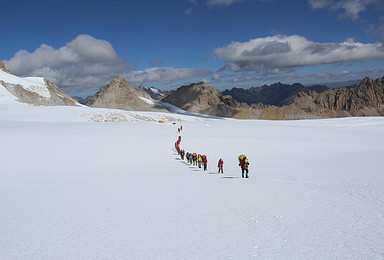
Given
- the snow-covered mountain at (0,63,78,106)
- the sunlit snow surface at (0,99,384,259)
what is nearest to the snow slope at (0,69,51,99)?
the snow-covered mountain at (0,63,78,106)

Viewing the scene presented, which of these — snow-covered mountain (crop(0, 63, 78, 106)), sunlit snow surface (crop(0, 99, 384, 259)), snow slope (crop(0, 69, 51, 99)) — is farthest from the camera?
snow slope (crop(0, 69, 51, 99))

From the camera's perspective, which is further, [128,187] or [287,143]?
[287,143]

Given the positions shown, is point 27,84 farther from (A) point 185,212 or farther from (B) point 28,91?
(A) point 185,212

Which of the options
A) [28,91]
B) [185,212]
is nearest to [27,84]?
[28,91]

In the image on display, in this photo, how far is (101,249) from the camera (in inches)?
213

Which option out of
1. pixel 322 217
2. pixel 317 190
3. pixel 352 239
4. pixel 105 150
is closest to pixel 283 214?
Answer: pixel 322 217

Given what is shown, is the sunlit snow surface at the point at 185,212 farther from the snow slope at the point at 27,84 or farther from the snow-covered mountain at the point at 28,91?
the snow slope at the point at 27,84

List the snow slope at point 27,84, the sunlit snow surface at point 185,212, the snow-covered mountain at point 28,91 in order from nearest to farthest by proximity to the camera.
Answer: the sunlit snow surface at point 185,212 < the snow-covered mountain at point 28,91 < the snow slope at point 27,84

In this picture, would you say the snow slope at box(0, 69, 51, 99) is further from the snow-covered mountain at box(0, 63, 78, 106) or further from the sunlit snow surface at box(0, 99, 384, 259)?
the sunlit snow surface at box(0, 99, 384, 259)

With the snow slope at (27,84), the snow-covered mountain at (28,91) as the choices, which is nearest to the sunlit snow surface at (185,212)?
the snow-covered mountain at (28,91)

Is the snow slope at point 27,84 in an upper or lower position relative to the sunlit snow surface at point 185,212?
upper

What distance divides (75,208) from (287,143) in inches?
831

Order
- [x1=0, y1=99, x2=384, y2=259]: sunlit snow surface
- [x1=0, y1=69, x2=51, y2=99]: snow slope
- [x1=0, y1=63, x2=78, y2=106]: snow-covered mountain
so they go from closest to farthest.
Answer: [x1=0, y1=99, x2=384, y2=259]: sunlit snow surface → [x1=0, y1=63, x2=78, y2=106]: snow-covered mountain → [x1=0, y1=69, x2=51, y2=99]: snow slope

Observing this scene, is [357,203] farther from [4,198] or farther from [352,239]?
[4,198]
